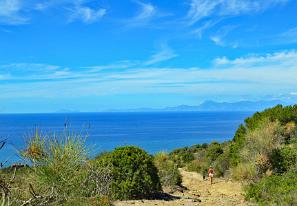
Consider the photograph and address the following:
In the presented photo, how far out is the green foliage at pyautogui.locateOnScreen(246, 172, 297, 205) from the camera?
46.2 ft

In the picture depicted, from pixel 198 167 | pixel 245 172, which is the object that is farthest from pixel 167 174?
pixel 198 167

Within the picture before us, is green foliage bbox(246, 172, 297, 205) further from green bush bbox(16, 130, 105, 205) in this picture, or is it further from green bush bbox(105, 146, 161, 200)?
green bush bbox(16, 130, 105, 205)

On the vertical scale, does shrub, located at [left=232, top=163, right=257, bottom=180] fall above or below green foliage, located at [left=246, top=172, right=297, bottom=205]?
above

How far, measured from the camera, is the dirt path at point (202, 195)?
1522cm

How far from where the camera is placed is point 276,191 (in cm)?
1541

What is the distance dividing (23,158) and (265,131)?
18.9m

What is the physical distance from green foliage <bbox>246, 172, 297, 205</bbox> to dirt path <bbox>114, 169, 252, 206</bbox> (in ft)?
1.69

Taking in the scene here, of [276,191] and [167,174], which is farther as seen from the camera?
[167,174]

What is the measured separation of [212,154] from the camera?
3400 cm

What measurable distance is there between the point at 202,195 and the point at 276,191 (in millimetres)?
4451

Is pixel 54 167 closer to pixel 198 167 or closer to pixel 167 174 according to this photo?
pixel 167 174

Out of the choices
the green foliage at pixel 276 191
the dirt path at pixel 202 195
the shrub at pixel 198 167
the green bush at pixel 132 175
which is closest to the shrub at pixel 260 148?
the dirt path at pixel 202 195

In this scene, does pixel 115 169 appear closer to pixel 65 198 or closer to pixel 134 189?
pixel 134 189

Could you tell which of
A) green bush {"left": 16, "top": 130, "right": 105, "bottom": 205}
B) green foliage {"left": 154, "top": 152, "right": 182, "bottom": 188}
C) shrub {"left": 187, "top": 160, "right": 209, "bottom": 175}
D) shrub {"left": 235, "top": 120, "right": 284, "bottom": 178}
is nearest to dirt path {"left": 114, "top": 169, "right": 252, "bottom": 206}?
green foliage {"left": 154, "top": 152, "right": 182, "bottom": 188}
